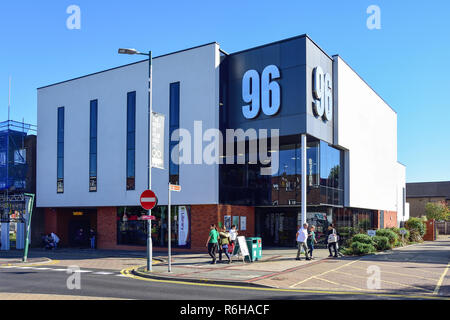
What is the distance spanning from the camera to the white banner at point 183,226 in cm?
2584

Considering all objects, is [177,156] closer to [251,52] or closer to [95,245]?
[251,52]

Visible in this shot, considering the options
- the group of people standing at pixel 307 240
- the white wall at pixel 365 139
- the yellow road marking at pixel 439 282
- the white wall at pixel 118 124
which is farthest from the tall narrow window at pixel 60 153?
the yellow road marking at pixel 439 282

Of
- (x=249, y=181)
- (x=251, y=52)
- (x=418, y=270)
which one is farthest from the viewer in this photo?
(x=249, y=181)

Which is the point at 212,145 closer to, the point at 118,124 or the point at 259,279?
the point at 118,124

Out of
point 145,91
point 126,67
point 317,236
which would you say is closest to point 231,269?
point 317,236

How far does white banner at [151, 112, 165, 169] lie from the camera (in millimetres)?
17084

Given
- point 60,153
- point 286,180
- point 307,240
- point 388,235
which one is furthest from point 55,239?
point 388,235

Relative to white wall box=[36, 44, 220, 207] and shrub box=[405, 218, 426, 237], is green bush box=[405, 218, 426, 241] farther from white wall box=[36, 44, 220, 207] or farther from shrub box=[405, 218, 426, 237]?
white wall box=[36, 44, 220, 207]

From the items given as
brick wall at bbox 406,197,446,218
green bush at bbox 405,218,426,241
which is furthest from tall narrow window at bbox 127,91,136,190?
brick wall at bbox 406,197,446,218

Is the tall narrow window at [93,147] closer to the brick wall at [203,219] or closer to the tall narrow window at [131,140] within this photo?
the tall narrow window at [131,140]

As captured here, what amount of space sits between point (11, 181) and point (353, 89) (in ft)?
85.1

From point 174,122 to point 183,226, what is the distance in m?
6.28

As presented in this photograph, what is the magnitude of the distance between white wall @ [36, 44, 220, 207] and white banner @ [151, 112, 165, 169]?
7359 mm

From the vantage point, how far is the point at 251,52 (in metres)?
25.6
